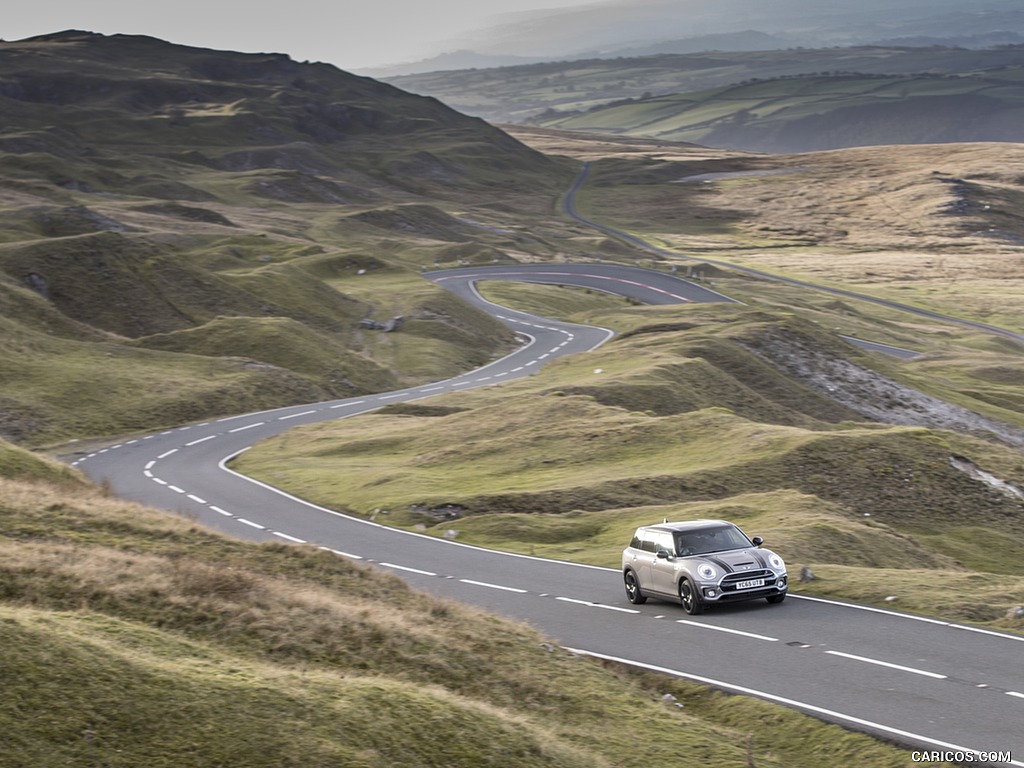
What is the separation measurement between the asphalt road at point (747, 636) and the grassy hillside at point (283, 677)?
97 cm

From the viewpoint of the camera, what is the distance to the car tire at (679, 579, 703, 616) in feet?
79.5

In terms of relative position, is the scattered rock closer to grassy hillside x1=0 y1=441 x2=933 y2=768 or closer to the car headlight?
grassy hillside x1=0 y1=441 x2=933 y2=768

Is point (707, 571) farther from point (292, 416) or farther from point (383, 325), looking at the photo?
point (383, 325)

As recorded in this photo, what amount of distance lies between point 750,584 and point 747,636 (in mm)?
1994

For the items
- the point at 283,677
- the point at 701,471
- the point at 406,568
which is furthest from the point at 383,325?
the point at 283,677

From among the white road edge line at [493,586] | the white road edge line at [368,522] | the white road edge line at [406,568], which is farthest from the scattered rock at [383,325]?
the white road edge line at [493,586]

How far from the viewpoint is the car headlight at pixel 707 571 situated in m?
24.2

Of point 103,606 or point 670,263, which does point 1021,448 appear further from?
point 670,263

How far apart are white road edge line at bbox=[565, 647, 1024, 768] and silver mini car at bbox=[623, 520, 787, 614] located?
10.5 feet

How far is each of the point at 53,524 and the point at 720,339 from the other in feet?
185

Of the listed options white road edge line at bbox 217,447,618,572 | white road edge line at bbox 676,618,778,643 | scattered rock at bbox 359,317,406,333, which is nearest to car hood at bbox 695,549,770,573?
white road edge line at bbox 676,618,778,643

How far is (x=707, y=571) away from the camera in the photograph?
24.3 m

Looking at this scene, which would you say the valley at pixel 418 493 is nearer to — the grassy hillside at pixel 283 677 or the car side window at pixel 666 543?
the grassy hillside at pixel 283 677

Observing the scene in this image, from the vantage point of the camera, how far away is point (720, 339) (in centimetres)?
7488
